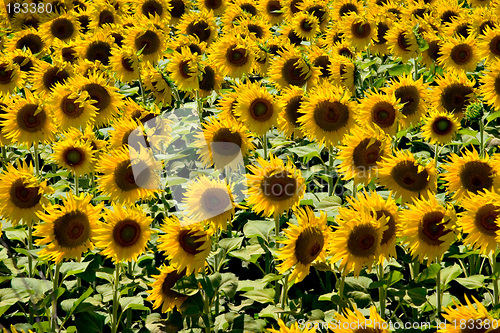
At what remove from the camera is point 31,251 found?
4.25 m

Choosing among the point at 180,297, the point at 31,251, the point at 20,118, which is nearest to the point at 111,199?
the point at 31,251

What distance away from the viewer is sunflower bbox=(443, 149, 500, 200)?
149 inches

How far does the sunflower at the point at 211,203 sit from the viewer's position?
3812mm

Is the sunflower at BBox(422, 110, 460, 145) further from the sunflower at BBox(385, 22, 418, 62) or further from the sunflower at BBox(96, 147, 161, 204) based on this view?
the sunflower at BBox(96, 147, 161, 204)

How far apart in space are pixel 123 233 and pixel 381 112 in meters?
2.23

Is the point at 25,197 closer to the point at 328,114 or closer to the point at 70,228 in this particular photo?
the point at 70,228

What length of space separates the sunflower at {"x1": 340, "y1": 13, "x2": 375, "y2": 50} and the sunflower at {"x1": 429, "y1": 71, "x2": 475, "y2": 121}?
5.31 ft

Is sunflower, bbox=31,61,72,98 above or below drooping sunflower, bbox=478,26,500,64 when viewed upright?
below

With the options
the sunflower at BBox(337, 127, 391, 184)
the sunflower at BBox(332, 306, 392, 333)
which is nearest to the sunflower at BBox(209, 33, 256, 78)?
the sunflower at BBox(337, 127, 391, 184)

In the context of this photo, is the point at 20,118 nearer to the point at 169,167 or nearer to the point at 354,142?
the point at 169,167

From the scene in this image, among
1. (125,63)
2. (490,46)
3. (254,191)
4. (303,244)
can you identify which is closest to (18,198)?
(254,191)

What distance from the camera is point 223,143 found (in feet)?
14.8

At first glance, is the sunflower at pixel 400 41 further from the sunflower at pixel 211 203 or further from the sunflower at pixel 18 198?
the sunflower at pixel 18 198

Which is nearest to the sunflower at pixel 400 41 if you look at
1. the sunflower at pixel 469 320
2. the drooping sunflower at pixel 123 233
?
the drooping sunflower at pixel 123 233
